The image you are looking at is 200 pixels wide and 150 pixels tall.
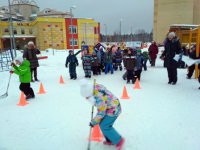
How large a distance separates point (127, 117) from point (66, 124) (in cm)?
143

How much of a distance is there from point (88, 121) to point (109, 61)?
6.45 metres

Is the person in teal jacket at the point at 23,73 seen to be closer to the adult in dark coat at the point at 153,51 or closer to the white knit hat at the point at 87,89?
the white knit hat at the point at 87,89

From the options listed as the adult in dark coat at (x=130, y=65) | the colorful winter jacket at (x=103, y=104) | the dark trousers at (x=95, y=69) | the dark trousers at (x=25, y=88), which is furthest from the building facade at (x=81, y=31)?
the colorful winter jacket at (x=103, y=104)

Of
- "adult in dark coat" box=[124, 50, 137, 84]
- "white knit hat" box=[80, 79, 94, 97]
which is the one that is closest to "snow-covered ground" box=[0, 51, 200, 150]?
Answer: "white knit hat" box=[80, 79, 94, 97]

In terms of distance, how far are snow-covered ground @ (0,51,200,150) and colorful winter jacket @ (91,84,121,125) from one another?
2.27 feet

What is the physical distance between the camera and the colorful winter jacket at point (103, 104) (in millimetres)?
2920

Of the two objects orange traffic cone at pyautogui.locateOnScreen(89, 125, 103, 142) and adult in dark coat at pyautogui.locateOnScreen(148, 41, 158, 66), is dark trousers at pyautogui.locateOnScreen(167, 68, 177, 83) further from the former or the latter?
adult in dark coat at pyautogui.locateOnScreen(148, 41, 158, 66)

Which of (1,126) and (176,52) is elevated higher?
(176,52)

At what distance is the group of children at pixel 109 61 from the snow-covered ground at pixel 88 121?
158cm

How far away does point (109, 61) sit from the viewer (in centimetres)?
1048

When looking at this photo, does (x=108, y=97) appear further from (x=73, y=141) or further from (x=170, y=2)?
(x=170, y=2)

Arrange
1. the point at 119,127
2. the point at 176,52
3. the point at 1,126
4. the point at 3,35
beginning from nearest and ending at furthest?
1. the point at 119,127
2. the point at 1,126
3. the point at 176,52
4. the point at 3,35

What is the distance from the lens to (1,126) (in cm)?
425

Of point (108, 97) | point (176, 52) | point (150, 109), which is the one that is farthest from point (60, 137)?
point (176, 52)
